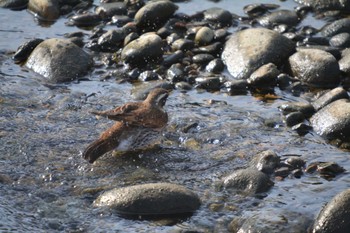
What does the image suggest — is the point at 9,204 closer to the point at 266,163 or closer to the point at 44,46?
the point at 266,163

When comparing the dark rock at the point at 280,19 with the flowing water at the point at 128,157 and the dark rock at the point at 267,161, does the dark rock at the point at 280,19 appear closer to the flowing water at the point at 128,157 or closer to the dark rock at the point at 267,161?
the flowing water at the point at 128,157

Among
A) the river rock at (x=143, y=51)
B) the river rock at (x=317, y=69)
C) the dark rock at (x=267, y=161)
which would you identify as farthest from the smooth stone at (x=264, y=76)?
the dark rock at (x=267, y=161)

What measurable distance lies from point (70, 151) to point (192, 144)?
1.41 m

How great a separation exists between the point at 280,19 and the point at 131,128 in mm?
4485

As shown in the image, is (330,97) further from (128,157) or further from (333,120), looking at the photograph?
(128,157)

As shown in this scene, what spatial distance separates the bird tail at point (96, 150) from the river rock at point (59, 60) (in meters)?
2.57

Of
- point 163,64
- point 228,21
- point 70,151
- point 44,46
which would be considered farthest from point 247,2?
point 70,151

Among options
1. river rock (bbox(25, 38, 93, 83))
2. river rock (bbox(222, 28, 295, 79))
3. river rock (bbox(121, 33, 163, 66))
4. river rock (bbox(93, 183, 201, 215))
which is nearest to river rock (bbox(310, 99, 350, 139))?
river rock (bbox(222, 28, 295, 79))

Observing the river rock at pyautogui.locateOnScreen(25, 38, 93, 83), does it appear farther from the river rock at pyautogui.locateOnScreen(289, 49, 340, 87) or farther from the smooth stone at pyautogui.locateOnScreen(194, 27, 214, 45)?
the river rock at pyautogui.locateOnScreen(289, 49, 340, 87)

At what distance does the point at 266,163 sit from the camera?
29.3 ft

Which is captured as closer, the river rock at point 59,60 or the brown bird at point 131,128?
the brown bird at point 131,128

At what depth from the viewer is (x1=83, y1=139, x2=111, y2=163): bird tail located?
9188 millimetres

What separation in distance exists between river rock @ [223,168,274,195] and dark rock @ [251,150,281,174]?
0.90 feet

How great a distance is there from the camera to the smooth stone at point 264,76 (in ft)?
37.0
